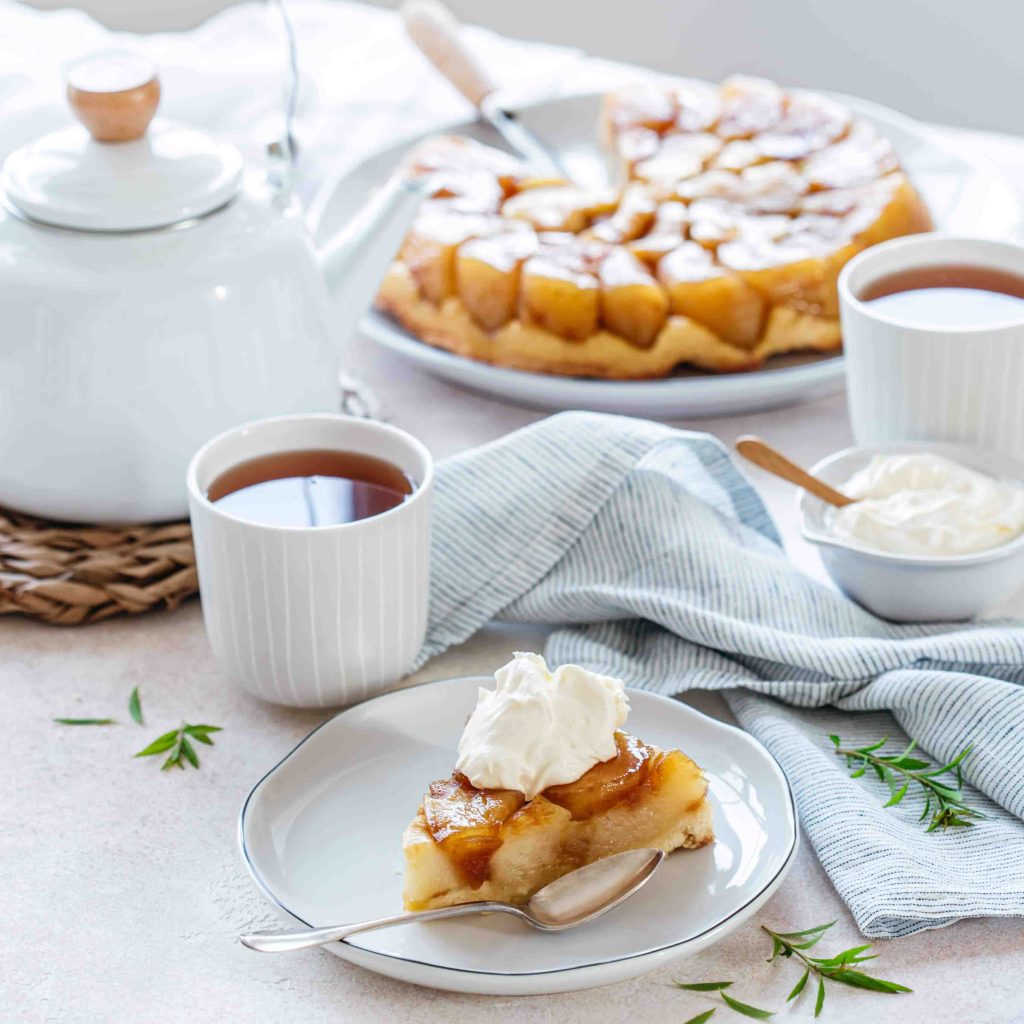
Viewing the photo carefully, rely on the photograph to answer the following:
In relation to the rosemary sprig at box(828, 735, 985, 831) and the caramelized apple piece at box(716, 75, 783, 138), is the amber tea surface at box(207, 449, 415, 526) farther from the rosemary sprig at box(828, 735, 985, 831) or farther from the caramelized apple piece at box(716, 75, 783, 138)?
the caramelized apple piece at box(716, 75, 783, 138)

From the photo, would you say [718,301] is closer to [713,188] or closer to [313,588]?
[713,188]

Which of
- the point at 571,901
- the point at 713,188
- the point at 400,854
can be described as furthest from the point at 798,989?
the point at 713,188

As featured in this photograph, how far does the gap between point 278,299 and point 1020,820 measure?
73 centimetres

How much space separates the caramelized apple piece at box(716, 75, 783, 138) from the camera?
1.88m

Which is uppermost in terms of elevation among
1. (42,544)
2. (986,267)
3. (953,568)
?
(986,267)

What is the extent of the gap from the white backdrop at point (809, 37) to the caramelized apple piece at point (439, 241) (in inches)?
79.8

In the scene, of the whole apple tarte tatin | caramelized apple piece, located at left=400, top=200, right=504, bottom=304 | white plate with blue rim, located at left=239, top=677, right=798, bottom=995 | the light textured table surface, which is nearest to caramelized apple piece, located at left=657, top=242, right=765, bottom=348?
the whole apple tarte tatin

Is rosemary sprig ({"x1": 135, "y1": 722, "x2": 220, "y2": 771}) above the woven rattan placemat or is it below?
below

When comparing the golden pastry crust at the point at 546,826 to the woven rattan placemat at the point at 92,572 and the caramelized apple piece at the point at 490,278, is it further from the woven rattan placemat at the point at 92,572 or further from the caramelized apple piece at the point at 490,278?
the caramelized apple piece at the point at 490,278

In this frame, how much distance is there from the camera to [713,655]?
1175 mm

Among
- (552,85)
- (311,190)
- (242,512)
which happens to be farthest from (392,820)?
(552,85)

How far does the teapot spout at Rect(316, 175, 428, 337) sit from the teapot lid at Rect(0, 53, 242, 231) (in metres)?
0.14

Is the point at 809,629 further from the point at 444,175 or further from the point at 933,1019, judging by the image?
the point at 444,175

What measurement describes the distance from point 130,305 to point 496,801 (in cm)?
55
